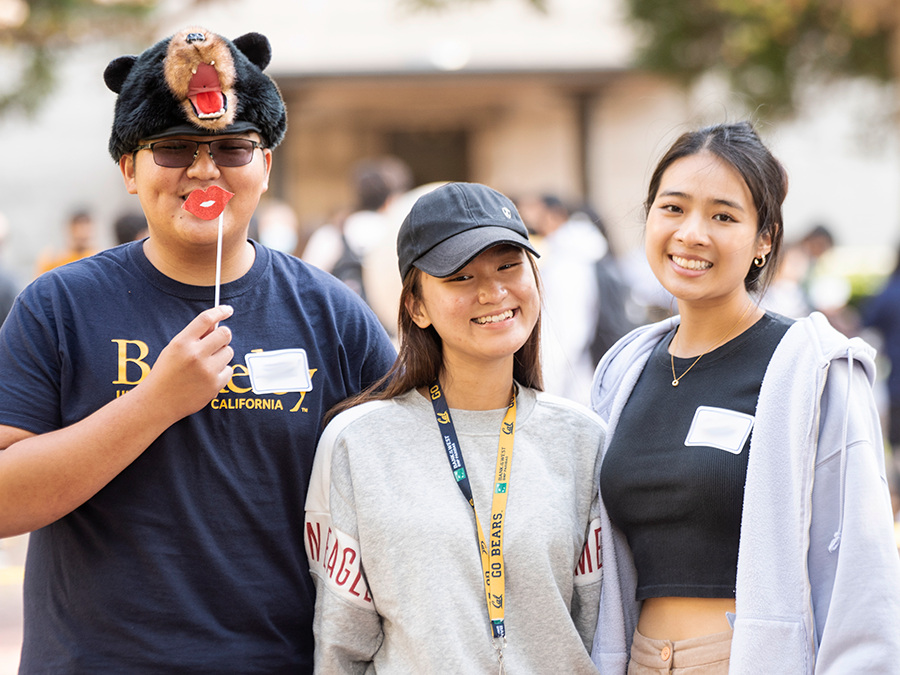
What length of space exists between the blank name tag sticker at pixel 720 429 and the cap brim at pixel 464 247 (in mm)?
596

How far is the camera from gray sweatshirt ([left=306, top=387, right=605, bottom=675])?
2184 mm

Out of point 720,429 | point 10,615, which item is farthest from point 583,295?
point 720,429

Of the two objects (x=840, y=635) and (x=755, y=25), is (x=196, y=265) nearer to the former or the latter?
(x=840, y=635)

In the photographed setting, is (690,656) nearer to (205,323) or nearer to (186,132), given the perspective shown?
(205,323)

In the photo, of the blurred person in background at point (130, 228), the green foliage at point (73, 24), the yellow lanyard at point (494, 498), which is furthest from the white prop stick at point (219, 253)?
the green foliage at point (73, 24)

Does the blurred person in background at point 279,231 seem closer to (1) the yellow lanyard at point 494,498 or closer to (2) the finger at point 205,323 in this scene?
(1) the yellow lanyard at point 494,498

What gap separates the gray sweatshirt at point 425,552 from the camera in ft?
7.16

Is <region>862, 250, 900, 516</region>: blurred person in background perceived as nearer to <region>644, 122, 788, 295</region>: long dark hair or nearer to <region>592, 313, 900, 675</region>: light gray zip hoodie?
<region>644, 122, 788, 295</region>: long dark hair

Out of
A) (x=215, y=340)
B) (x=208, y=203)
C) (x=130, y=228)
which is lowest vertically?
(x=215, y=340)

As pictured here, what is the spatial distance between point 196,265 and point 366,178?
4862 millimetres

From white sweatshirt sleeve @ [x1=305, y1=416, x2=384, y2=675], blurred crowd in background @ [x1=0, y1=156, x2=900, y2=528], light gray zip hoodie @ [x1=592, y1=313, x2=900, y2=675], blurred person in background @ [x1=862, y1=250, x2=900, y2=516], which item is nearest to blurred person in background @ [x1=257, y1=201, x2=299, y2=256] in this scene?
blurred crowd in background @ [x1=0, y1=156, x2=900, y2=528]

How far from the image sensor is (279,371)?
2.27 m

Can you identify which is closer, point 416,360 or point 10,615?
point 416,360

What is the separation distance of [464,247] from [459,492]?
579 millimetres
